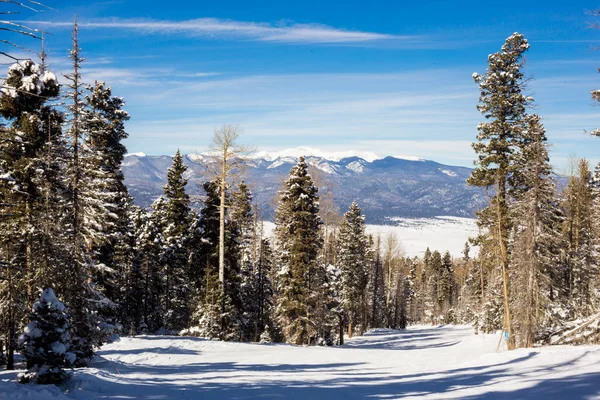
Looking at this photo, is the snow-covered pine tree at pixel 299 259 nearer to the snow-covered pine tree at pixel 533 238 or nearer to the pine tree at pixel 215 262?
the pine tree at pixel 215 262

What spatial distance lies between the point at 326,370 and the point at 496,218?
1281cm

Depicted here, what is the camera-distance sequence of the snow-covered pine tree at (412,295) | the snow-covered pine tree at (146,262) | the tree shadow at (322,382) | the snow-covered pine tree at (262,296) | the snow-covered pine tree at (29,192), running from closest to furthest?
the tree shadow at (322,382)
the snow-covered pine tree at (29,192)
the snow-covered pine tree at (146,262)
the snow-covered pine tree at (262,296)
the snow-covered pine tree at (412,295)

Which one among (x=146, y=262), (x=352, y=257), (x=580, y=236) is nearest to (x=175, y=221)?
(x=146, y=262)

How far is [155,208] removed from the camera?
41.5m

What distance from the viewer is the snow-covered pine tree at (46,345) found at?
1103 centimetres

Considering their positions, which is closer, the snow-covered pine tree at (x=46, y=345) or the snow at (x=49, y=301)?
the snow-covered pine tree at (x=46, y=345)

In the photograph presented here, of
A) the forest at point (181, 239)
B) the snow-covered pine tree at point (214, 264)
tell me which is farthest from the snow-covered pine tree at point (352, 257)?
the snow-covered pine tree at point (214, 264)

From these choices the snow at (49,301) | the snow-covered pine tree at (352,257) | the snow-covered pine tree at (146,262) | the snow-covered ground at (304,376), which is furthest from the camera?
the snow-covered pine tree at (352,257)

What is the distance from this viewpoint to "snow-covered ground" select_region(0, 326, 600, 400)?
1239cm

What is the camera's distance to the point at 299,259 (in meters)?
30.7

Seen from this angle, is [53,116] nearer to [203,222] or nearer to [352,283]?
[203,222]

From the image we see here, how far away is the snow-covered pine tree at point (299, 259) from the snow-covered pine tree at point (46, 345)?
19865 millimetres

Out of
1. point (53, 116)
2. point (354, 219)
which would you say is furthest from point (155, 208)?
point (53, 116)

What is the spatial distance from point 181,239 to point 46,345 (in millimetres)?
26152
